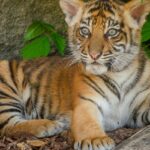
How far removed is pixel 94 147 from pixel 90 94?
0.57 meters

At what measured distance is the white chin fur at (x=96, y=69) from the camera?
13.3ft

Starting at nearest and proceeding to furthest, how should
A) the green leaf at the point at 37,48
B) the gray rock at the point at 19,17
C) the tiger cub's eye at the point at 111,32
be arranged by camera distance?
1. the tiger cub's eye at the point at 111,32
2. the green leaf at the point at 37,48
3. the gray rock at the point at 19,17

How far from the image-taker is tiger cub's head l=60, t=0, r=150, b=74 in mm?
4023

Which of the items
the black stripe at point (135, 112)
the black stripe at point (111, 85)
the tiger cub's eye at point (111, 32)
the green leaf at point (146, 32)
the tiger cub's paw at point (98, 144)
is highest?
the tiger cub's eye at point (111, 32)

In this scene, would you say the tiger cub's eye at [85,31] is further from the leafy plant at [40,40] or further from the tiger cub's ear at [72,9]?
the leafy plant at [40,40]

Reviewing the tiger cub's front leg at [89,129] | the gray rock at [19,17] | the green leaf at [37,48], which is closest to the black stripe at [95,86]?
the tiger cub's front leg at [89,129]

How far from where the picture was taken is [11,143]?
4.31 meters

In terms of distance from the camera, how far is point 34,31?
15.5 ft

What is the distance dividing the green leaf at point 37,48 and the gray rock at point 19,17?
22.6 inches

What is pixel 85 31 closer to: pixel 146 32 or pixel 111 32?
pixel 111 32

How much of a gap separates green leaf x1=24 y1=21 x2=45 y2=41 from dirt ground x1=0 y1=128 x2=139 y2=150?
0.75 metres

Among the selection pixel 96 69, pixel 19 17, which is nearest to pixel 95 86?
pixel 96 69

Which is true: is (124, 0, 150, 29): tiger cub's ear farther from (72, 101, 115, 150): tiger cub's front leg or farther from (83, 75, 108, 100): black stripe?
(72, 101, 115, 150): tiger cub's front leg

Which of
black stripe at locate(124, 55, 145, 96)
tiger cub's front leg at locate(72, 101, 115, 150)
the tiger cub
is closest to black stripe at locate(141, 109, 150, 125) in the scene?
the tiger cub
